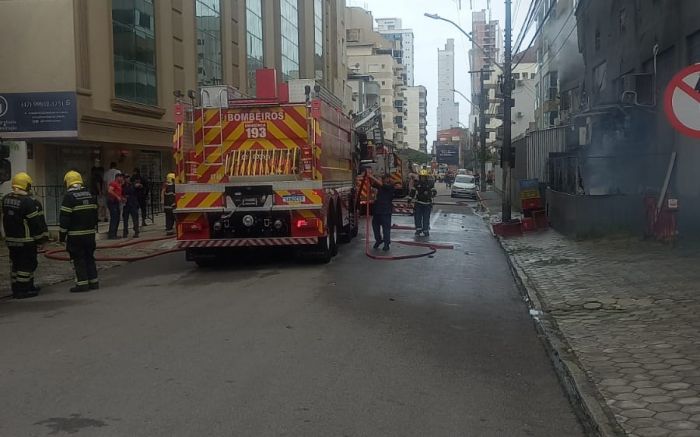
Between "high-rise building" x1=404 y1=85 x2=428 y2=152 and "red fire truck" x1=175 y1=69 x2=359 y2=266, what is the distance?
6340 inches

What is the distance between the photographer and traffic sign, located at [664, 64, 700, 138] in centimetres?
589

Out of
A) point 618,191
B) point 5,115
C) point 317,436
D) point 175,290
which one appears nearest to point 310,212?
point 175,290

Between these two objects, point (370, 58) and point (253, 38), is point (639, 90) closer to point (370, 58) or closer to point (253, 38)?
point (253, 38)

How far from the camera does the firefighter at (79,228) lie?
32.4ft

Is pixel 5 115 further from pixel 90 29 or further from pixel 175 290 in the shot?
pixel 175 290

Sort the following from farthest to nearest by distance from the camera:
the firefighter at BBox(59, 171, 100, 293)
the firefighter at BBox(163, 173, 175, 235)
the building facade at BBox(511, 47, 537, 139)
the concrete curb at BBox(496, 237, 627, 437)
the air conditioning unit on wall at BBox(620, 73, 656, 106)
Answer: the building facade at BBox(511, 47, 537, 139) → the firefighter at BBox(163, 173, 175, 235) → the air conditioning unit on wall at BBox(620, 73, 656, 106) → the firefighter at BBox(59, 171, 100, 293) → the concrete curb at BBox(496, 237, 627, 437)

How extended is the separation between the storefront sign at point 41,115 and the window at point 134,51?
108 inches

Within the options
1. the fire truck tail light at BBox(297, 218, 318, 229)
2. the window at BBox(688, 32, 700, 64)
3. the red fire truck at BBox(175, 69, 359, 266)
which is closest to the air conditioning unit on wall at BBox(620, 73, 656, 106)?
the window at BBox(688, 32, 700, 64)

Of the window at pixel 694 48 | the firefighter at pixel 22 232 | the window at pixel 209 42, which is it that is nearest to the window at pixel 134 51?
the window at pixel 209 42

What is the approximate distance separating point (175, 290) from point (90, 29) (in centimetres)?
1235

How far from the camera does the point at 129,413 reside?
15.4 feet

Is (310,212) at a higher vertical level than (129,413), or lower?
higher

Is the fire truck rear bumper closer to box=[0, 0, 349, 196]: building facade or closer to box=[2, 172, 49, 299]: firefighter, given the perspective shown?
box=[2, 172, 49, 299]: firefighter

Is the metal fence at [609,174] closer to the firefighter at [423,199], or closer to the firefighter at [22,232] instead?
the firefighter at [423,199]
